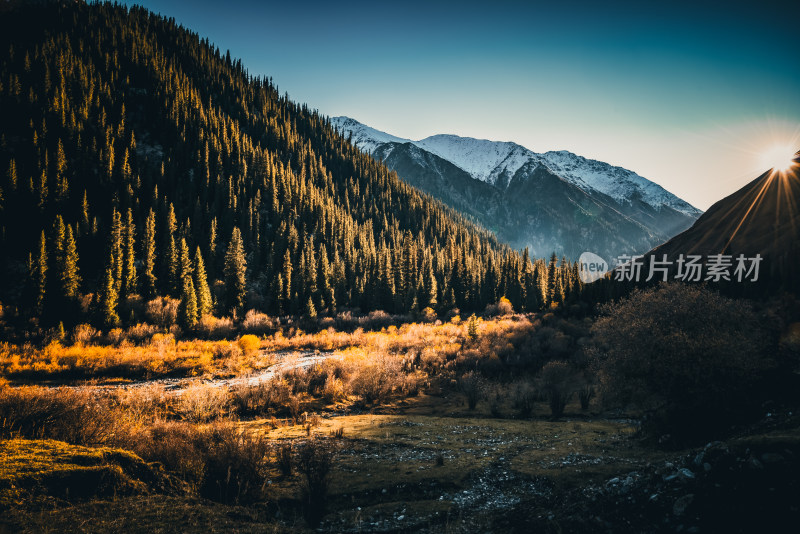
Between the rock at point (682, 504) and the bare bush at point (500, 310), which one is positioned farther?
the bare bush at point (500, 310)

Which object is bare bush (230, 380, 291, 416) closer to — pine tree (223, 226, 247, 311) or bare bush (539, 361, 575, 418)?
bare bush (539, 361, 575, 418)

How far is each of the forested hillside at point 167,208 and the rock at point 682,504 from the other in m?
52.6

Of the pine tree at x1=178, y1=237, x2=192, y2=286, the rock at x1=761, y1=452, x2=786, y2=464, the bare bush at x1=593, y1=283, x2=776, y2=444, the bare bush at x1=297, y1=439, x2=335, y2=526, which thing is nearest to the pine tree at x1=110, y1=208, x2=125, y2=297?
the pine tree at x1=178, y1=237, x2=192, y2=286

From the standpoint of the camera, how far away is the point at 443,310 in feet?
276

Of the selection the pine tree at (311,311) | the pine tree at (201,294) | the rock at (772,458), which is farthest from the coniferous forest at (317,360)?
the pine tree at (311,311)

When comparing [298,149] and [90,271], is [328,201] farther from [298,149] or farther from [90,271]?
[90,271]

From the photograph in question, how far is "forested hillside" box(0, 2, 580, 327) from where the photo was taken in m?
53.0

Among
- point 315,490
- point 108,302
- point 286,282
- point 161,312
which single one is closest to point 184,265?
point 161,312

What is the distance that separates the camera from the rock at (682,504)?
634 centimetres

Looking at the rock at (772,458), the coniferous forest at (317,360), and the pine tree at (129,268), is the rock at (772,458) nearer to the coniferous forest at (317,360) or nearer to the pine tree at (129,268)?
the coniferous forest at (317,360)

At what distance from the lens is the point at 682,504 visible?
6.43 meters

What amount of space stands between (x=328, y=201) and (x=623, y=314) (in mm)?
108406

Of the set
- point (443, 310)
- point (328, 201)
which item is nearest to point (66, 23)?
point (328, 201)

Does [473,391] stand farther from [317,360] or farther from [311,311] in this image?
[311,311]
